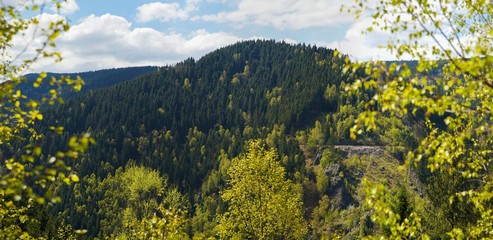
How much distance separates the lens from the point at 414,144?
19925 centimetres

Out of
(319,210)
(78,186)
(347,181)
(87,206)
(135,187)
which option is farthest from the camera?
(78,186)

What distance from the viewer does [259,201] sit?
32.3 metres

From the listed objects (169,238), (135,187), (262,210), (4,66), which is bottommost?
(135,187)

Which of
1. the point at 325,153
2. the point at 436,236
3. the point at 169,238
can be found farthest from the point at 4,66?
the point at 325,153

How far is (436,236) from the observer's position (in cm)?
3319

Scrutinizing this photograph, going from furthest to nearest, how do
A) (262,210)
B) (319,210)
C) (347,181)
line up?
(347,181), (319,210), (262,210)

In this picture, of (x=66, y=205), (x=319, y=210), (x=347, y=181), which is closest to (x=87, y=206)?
(x=66, y=205)

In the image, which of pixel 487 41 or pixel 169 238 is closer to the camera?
pixel 487 41

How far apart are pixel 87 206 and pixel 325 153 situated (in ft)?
343

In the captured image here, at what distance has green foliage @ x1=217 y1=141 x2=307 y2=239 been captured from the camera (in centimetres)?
3209

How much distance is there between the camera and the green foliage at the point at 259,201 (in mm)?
32094

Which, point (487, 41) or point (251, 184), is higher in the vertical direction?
point (487, 41)

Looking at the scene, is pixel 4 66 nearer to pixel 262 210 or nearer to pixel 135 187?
pixel 262 210

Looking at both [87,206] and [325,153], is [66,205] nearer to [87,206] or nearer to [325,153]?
[87,206]
